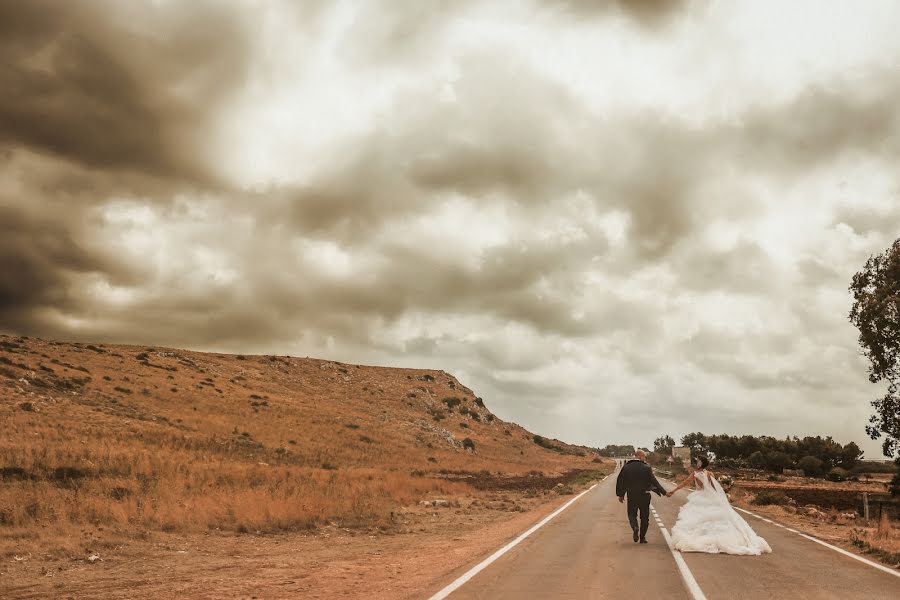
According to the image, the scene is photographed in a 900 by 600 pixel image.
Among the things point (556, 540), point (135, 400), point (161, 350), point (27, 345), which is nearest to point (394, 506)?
point (556, 540)

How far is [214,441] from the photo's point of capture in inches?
1741

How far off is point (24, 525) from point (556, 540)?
41.8 feet

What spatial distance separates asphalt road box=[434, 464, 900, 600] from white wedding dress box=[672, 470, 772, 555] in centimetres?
36

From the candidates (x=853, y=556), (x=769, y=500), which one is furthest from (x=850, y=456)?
(x=853, y=556)

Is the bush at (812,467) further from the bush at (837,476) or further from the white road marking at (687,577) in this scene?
the white road marking at (687,577)

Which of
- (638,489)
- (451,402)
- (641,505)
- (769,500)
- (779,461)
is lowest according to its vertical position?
(769,500)

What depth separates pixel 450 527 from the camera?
2078cm

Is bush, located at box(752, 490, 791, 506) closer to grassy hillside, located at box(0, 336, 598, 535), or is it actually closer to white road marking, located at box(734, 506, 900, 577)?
white road marking, located at box(734, 506, 900, 577)

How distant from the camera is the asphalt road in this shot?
9047mm

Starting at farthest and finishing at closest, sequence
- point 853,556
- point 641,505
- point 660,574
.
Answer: point 641,505, point 853,556, point 660,574

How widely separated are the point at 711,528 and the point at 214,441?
37510 mm

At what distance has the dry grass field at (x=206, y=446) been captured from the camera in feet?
61.5

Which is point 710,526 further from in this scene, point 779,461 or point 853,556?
point 779,461

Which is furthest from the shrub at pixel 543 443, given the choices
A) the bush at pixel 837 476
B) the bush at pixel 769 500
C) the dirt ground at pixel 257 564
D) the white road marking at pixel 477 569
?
the white road marking at pixel 477 569
